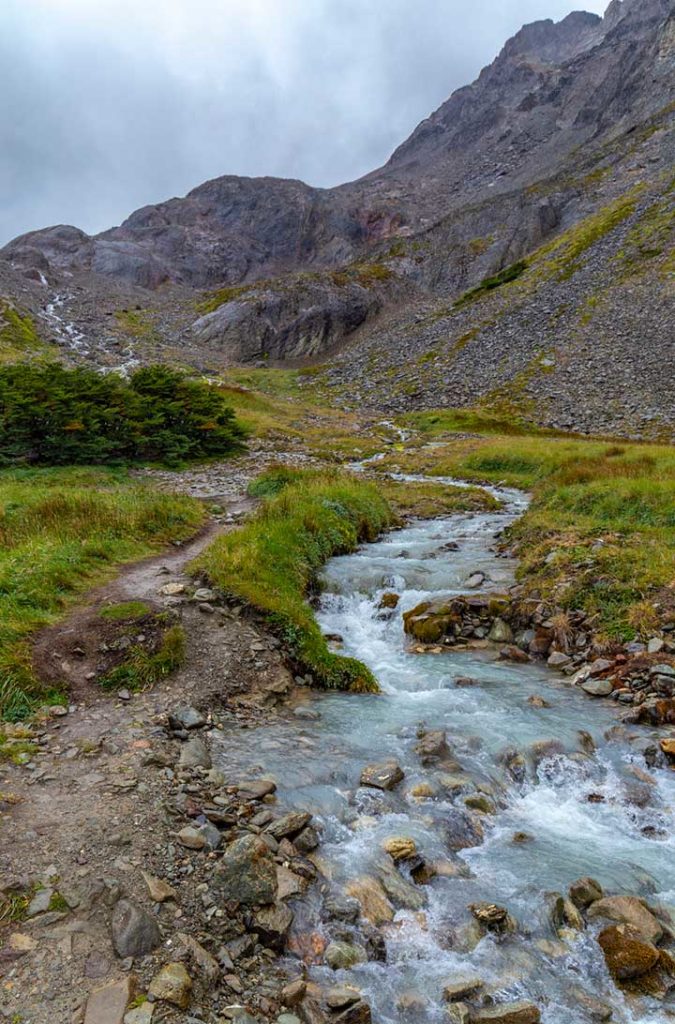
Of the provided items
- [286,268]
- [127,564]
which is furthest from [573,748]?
[286,268]

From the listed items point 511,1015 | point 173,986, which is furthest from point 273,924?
point 511,1015

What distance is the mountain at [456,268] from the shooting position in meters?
63.9

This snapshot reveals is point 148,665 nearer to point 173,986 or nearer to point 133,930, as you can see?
point 133,930

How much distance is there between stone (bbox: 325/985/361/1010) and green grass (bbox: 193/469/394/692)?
6095mm

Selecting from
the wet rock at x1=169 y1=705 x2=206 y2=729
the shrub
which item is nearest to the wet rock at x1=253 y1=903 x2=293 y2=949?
the wet rock at x1=169 y1=705 x2=206 y2=729

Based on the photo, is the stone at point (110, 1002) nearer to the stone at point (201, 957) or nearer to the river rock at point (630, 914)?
the stone at point (201, 957)

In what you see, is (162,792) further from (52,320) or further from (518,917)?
(52,320)

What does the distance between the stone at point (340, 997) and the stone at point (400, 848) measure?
1.70 metres

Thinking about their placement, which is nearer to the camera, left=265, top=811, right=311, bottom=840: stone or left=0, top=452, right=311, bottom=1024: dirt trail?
left=0, top=452, right=311, bottom=1024: dirt trail

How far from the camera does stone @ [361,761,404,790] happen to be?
7824 mm

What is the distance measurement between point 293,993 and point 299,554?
11.7m

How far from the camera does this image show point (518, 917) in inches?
237

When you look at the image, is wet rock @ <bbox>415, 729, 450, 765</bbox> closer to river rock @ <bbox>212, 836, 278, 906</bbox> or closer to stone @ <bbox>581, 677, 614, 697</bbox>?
river rock @ <bbox>212, 836, 278, 906</bbox>

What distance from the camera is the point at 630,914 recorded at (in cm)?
593
